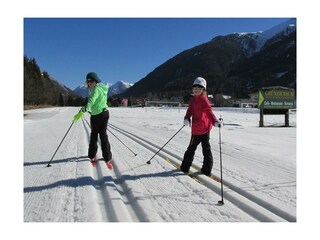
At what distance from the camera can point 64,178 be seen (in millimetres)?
4574

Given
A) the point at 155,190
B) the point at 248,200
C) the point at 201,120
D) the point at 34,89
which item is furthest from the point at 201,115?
the point at 34,89

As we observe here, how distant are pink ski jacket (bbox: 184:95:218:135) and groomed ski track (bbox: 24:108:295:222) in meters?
0.76

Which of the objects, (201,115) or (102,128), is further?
(102,128)

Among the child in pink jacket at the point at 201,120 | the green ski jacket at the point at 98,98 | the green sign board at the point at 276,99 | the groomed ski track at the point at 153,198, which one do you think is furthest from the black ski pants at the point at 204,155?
the green sign board at the point at 276,99

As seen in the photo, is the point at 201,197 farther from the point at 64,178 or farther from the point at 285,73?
the point at 285,73

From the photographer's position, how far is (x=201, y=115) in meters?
4.91

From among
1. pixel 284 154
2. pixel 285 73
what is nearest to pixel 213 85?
pixel 285 73

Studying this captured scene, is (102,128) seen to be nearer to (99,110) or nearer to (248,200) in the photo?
(99,110)

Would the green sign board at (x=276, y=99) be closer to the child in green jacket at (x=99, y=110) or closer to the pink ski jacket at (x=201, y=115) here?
the pink ski jacket at (x=201, y=115)

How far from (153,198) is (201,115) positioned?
70.2 inches

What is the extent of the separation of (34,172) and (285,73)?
614ft

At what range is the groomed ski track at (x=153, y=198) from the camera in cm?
319

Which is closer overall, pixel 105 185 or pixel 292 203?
pixel 292 203
